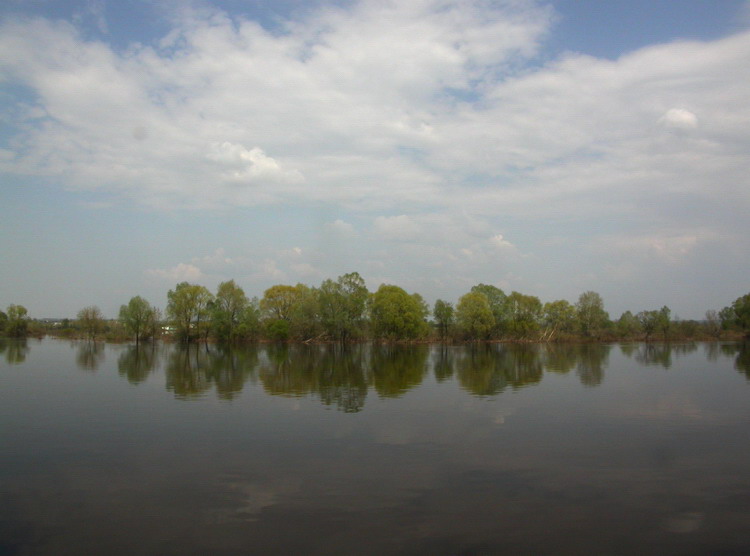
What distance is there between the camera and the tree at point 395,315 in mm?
85875

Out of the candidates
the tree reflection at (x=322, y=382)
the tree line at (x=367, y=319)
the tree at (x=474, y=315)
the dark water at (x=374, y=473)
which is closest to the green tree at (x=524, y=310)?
the tree line at (x=367, y=319)

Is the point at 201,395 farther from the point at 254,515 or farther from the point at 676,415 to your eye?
the point at 676,415

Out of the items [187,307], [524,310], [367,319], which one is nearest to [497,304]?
[524,310]

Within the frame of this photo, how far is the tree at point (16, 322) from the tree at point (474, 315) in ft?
300

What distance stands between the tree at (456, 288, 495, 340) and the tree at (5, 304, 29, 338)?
300ft

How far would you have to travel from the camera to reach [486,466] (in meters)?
14.2

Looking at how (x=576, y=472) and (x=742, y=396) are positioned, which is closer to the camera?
(x=576, y=472)

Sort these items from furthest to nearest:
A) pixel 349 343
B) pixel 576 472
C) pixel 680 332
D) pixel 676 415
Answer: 1. pixel 680 332
2. pixel 349 343
3. pixel 676 415
4. pixel 576 472

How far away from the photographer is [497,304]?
106062 mm

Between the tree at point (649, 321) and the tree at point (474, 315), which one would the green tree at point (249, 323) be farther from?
the tree at point (649, 321)

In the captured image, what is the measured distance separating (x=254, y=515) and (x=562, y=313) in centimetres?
10645

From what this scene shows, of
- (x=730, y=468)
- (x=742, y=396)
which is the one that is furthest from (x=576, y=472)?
(x=742, y=396)

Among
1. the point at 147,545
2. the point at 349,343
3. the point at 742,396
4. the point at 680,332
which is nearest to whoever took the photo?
the point at 147,545

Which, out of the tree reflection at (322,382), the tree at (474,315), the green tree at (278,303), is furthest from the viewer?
the green tree at (278,303)
